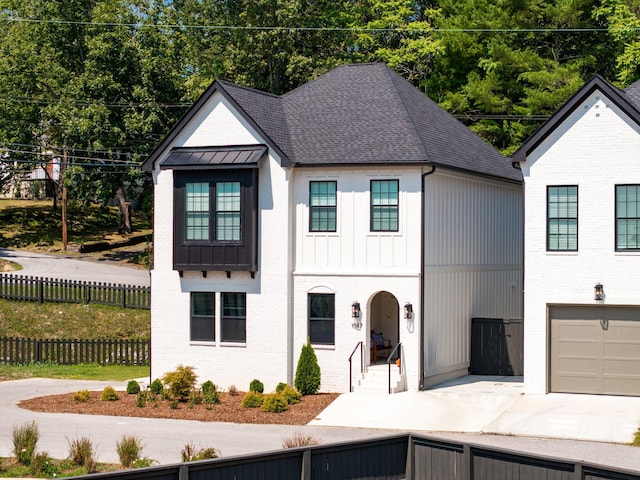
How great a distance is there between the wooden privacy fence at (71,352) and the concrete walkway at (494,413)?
44.0 feet

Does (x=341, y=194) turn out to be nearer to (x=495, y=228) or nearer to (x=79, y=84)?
(x=495, y=228)

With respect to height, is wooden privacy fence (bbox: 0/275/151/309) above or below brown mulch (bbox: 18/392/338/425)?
above

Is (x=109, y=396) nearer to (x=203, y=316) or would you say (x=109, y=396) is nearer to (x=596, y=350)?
(x=203, y=316)

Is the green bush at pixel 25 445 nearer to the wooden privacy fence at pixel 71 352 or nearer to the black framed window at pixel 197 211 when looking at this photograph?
the black framed window at pixel 197 211

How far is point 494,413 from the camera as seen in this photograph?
2678 cm

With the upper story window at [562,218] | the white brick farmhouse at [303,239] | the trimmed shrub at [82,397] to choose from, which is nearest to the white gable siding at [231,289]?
the white brick farmhouse at [303,239]

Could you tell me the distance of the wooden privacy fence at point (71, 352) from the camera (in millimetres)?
40269

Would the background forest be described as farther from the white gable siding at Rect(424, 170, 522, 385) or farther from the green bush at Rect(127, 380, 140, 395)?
the green bush at Rect(127, 380, 140, 395)

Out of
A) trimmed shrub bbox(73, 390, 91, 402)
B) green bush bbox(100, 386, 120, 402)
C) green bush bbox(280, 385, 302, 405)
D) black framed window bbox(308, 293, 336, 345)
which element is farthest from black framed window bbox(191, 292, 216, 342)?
trimmed shrub bbox(73, 390, 91, 402)

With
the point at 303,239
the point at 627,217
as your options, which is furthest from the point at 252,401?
the point at 627,217

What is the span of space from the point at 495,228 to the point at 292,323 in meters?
Result: 9.01

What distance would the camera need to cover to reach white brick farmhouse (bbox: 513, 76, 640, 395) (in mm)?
28234

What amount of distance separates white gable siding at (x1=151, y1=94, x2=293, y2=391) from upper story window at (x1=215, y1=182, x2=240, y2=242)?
741 mm

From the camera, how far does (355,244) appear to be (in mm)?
31047
